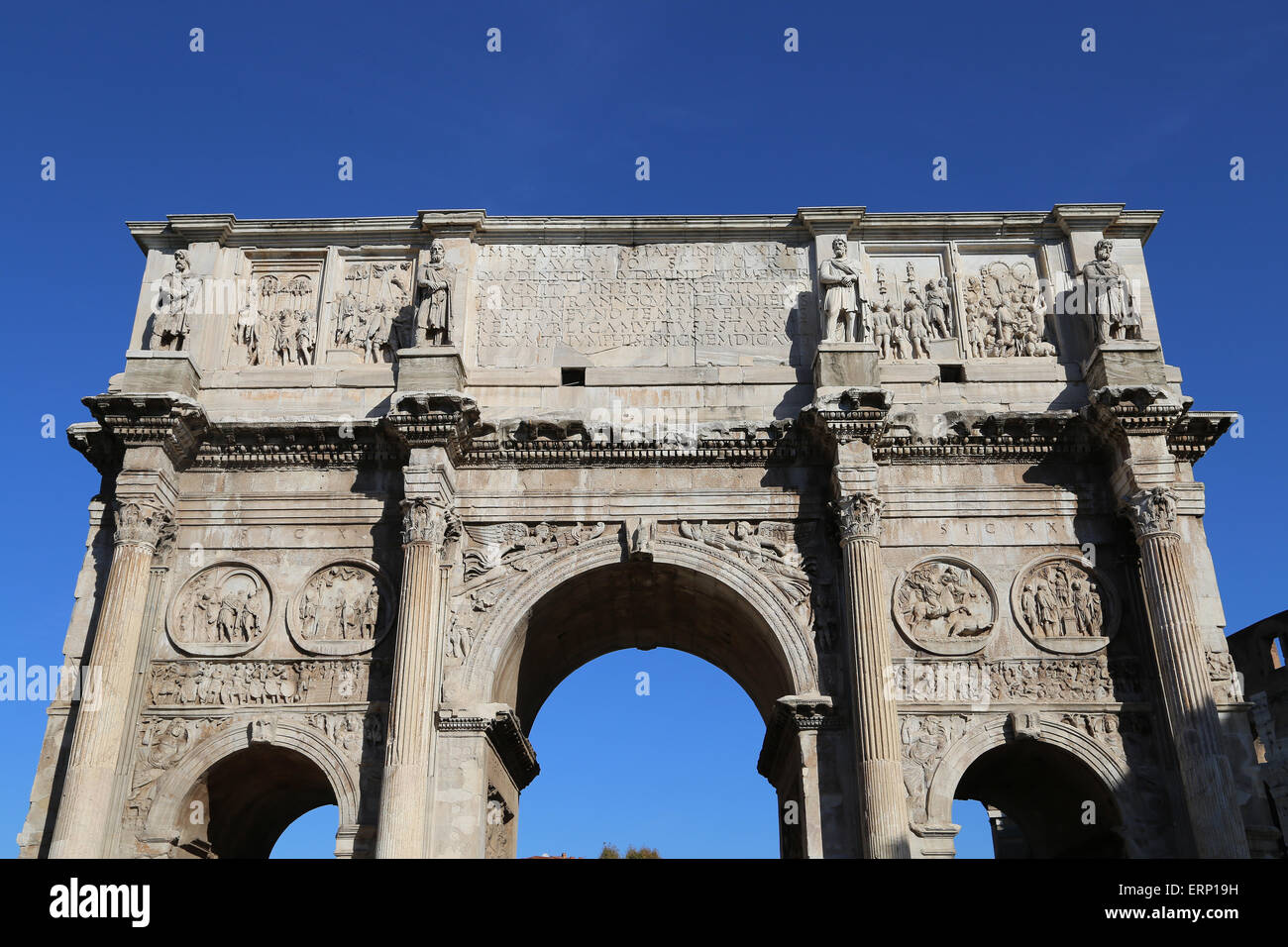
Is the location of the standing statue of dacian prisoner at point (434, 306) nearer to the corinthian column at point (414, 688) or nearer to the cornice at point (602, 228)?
the cornice at point (602, 228)

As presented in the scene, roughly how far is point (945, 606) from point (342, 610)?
305 inches

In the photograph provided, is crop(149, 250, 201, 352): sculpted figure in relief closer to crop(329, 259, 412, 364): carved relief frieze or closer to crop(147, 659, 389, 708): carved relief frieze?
crop(329, 259, 412, 364): carved relief frieze

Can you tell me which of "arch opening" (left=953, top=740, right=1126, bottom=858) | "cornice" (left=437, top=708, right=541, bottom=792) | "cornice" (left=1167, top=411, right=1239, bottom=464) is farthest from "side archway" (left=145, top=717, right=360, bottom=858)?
"cornice" (left=1167, top=411, right=1239, bottom=464)

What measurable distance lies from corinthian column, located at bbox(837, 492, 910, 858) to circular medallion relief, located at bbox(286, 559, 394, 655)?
5.85 m

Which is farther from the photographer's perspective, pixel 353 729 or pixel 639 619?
pixel 639 619

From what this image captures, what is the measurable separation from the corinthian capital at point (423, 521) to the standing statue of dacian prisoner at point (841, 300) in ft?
18.9

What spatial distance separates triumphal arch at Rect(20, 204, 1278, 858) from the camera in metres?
13.7

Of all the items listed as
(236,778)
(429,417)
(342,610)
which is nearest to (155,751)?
(236,778)

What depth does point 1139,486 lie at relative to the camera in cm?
1445

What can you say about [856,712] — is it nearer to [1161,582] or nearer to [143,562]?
[1161,582]

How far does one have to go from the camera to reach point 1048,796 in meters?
15.9

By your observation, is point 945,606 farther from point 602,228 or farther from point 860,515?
point 602,228

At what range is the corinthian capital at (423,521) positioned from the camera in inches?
569
